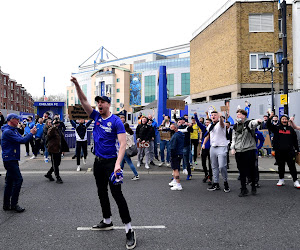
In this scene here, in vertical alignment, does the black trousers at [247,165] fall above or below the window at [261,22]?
below

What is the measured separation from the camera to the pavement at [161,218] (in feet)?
12.8

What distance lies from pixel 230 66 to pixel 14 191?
71.0 ft

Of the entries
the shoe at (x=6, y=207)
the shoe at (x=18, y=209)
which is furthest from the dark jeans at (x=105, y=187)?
the shoe at (x=6, y=207)

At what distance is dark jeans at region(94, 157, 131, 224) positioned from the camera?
3.93 metres

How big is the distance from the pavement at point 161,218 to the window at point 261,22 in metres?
18.1

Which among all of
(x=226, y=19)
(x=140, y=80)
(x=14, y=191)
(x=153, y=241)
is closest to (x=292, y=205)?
(x=153, y=241)

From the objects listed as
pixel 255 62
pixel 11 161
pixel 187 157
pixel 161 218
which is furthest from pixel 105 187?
pixel 255 62

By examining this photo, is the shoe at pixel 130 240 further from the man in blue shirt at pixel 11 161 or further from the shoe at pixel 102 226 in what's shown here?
the man in blue shirt at pixel 11 161

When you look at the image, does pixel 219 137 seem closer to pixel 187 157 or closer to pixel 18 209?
pixel 187 157

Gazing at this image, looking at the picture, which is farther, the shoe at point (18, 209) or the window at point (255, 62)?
the window at point (255, 62)

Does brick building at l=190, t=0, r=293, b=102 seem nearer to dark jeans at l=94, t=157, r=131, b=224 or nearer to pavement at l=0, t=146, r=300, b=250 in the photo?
pavement at l=0, t=146, r=300, b=250

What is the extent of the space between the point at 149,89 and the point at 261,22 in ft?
173

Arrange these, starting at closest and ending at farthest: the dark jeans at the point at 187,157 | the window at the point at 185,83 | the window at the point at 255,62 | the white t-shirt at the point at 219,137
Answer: the white t-shirt at the point at 219,137
the dark jeans at the point at 187,157
the window at the point at 255,62
the window at the point at 185,83

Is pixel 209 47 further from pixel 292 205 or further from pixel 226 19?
pixel 292 205
